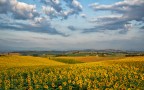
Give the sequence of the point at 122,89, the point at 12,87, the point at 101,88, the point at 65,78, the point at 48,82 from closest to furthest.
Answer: the point at 122,89, the point at 101,88, the point at 12,87, the point at 48,82, the point at 65,78

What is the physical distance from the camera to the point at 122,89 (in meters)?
12.6

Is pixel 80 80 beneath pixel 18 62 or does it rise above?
above

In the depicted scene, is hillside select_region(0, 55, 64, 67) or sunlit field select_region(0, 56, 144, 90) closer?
sunlit field select_region(0, 56, 144, 90)

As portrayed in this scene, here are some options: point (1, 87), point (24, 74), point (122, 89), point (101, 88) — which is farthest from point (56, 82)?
point (24, 74)

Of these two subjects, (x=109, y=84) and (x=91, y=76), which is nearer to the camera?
(x=109, y=84)

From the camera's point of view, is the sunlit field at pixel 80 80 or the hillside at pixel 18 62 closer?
the sunlit field at pixel 80 80

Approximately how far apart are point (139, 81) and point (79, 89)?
3460 millimetres

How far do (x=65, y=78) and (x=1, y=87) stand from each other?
414 cm

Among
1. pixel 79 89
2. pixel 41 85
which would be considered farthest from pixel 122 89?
pixel 41 85

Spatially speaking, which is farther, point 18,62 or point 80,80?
point 18,62

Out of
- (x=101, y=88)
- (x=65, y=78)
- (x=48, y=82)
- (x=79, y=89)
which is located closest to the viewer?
(x=101, y=88)

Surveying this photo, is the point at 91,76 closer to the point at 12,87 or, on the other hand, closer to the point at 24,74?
the point at 12,87

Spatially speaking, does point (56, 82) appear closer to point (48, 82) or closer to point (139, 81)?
point (48, 82)

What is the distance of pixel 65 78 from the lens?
61.0 ft
